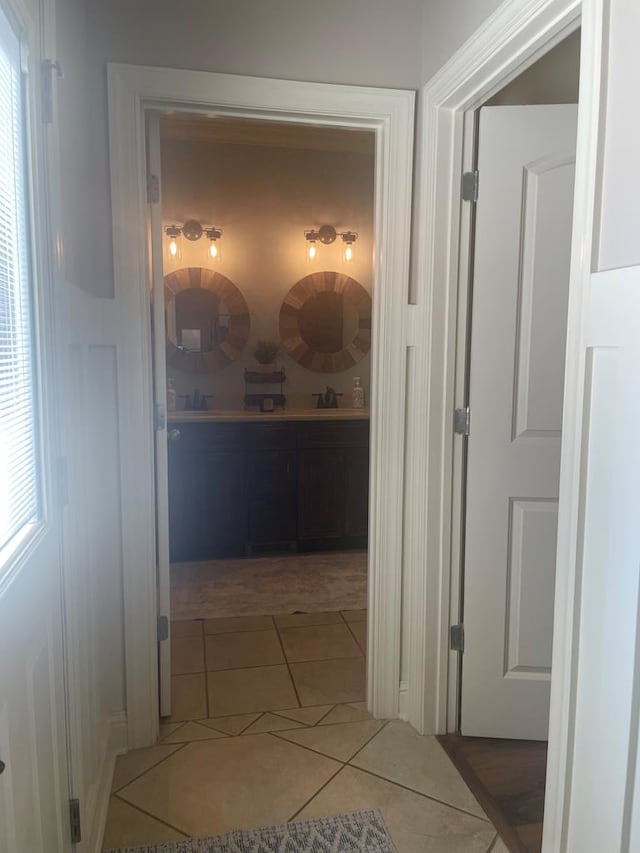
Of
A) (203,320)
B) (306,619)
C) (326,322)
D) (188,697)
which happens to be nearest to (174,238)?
(203,320)

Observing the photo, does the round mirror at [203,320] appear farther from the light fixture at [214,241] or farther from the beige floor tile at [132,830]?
the beige floor tile at [132,830]

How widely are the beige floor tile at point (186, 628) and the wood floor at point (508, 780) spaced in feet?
4.41

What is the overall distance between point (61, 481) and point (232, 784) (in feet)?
4.03

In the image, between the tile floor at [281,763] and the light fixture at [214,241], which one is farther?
the light fixture at [214,241]

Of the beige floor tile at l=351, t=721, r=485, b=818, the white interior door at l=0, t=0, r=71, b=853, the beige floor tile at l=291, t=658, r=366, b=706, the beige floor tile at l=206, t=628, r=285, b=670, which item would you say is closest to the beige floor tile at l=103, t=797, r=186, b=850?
the white interior door at l=0, t=0, r=71, b=853

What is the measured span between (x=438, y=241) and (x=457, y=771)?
1767mm

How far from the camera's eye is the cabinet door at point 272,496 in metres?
4.08

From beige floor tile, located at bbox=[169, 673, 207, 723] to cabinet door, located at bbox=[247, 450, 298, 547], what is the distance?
1.54m

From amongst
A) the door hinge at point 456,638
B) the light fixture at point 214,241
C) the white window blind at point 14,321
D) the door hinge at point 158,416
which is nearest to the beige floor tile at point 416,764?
the door hinge at point 456,638

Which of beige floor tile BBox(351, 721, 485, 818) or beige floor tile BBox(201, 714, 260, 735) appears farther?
beige floor tile BBox(201, 714, 260, 735)

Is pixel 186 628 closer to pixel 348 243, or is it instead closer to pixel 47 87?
pixel 47 87

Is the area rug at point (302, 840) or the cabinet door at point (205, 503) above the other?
the cabinet door at point (205, 503)

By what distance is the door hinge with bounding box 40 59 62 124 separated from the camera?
4.08 ft

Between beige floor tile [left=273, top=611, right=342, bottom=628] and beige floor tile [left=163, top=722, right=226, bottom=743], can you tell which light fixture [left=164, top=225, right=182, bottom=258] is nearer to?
beige floor tile [left=273, top=611, right=342, bottom=628]
